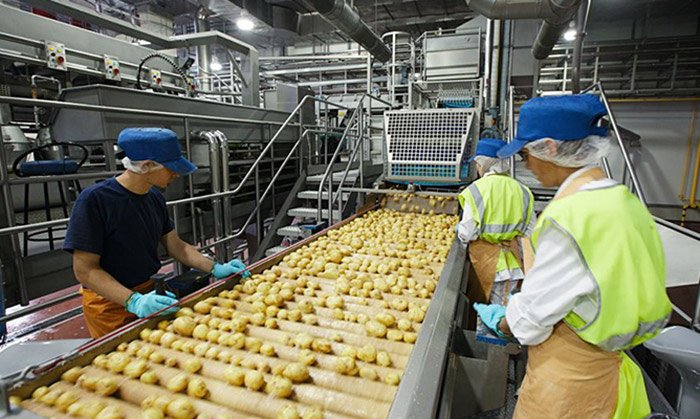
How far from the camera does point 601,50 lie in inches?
296

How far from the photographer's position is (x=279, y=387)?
125 centimetres

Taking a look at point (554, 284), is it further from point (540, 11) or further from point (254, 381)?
point (540, 11)

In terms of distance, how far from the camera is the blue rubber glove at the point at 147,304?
67.6 inches

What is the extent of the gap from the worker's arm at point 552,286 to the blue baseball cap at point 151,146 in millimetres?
1765

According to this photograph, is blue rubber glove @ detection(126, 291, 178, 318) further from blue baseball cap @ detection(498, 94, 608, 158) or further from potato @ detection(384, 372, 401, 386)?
blue baseball cap @ detection(498, 94, 608, 158)

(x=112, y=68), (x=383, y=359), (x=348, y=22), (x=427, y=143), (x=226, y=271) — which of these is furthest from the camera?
(x=348, y=22)

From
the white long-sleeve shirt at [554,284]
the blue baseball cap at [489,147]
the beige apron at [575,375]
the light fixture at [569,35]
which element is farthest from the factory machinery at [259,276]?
the light fixture at [569,35]

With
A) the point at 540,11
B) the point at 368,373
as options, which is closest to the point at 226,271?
the point at 368,373

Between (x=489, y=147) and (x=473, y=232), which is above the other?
(x=489, y=147)

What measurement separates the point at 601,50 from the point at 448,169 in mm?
6059

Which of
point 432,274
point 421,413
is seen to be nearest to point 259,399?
point 421,413

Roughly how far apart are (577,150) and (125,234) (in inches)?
83.9

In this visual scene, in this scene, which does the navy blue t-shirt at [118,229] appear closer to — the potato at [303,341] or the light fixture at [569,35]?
the potato at [303,341]

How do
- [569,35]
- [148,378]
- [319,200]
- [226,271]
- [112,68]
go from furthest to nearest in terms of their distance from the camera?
1. [569,35]
2. [112,68]
3. [319,200]
4. [226,271]
5. [148,378]
